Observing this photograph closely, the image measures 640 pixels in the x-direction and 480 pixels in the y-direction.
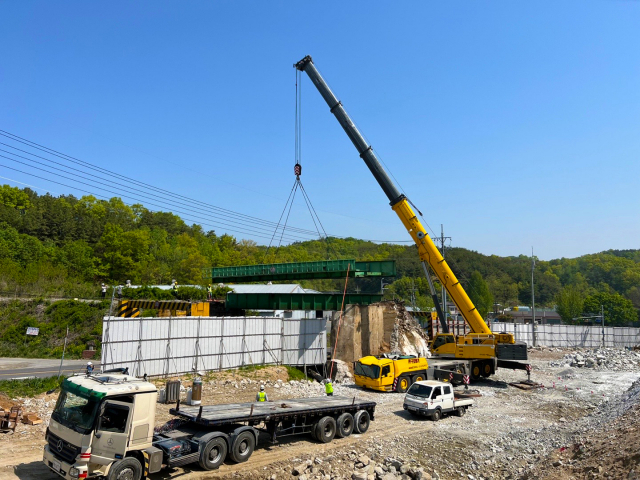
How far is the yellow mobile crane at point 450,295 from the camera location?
87.8 ft

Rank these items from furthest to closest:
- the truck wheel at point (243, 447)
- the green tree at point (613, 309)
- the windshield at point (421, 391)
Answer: the green tree at point (613, 309)
the windshield at point (421, 391)
the truck wheel at point (243, 447)

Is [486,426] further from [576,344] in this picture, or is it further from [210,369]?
[576,344]

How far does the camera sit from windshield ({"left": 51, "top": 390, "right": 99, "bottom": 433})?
909 centimetres

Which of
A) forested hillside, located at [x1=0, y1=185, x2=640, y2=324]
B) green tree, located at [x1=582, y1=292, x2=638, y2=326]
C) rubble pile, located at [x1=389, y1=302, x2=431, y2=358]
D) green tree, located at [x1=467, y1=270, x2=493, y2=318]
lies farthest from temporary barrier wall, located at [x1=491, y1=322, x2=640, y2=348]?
green tree, located at [x1=582, y1=292, x2=638, y2=326]

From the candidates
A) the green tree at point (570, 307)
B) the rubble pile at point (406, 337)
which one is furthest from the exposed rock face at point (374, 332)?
the green tree at point (570, 307)

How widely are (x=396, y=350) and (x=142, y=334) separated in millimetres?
17856

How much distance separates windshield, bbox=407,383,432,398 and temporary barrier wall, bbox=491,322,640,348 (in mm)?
35579

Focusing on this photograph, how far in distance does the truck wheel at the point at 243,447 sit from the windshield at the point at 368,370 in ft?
38.4

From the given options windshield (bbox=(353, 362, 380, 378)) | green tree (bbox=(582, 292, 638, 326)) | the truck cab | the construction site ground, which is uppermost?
green tree (bbox=(582, 292, 638, 326))

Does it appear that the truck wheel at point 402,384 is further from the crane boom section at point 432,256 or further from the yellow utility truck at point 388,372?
the crane boom section at point 432,256

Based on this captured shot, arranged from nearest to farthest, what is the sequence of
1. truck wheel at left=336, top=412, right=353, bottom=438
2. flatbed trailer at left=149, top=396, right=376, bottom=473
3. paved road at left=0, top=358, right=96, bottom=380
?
flatbed trailer at left=149, top=396, right=376, bottom=473, truck wheel at left=336, top=412, right=353, bottom=438, paved road at left=0, top=358, right=96, bottom=380

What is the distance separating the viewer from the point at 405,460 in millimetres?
13000

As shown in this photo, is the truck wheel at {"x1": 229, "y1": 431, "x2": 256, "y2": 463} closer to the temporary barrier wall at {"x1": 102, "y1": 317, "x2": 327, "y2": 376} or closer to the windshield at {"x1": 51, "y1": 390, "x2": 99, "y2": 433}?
the windshield at {"x1": 51, "y1": 390, "x2": 99, "y2": 433}

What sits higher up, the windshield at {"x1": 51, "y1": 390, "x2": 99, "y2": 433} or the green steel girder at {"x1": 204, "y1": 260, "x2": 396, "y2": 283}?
the green steel girder at {"x1": 204, "y1": 260, "x2": 396, "y2": 283}
